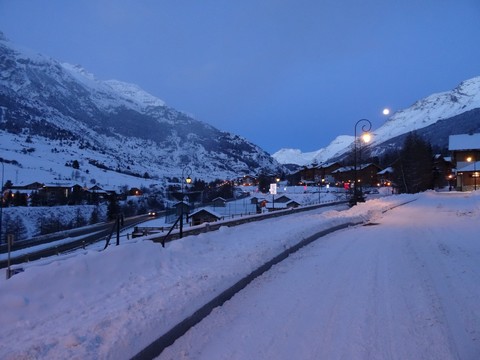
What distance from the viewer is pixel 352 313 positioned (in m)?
6.13

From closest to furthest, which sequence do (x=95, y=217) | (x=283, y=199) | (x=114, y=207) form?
(x=114, y=207)
(x=283, y=199)
(x=95, y=217)

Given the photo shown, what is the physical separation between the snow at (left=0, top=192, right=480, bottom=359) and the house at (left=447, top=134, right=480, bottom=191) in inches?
2648

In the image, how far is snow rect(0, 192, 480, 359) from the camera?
4805 mm

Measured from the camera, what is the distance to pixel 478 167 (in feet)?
214

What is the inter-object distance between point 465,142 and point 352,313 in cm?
8059

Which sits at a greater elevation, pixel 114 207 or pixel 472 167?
pixel 472 167

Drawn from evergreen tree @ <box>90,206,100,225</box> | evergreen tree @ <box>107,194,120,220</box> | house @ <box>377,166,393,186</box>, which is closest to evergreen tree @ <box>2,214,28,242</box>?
evergreen tree @ <box>90,206,100,225</box>

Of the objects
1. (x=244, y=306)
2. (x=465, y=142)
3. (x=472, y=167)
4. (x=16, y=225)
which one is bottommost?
(x=16, y=225)

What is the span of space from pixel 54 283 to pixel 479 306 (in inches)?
261

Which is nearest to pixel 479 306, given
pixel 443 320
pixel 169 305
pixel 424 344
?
pixel 443 320

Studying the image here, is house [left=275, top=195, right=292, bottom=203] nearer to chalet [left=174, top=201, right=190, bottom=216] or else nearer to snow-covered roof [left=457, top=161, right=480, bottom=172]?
snow-covered roof [left=457, top=161, right=480, bottom=172]

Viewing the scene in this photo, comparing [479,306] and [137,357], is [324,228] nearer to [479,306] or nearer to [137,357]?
[479,306]

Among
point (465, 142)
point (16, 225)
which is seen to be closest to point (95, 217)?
point (16, 225)

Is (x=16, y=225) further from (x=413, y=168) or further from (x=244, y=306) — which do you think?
(x=244, y=306)
